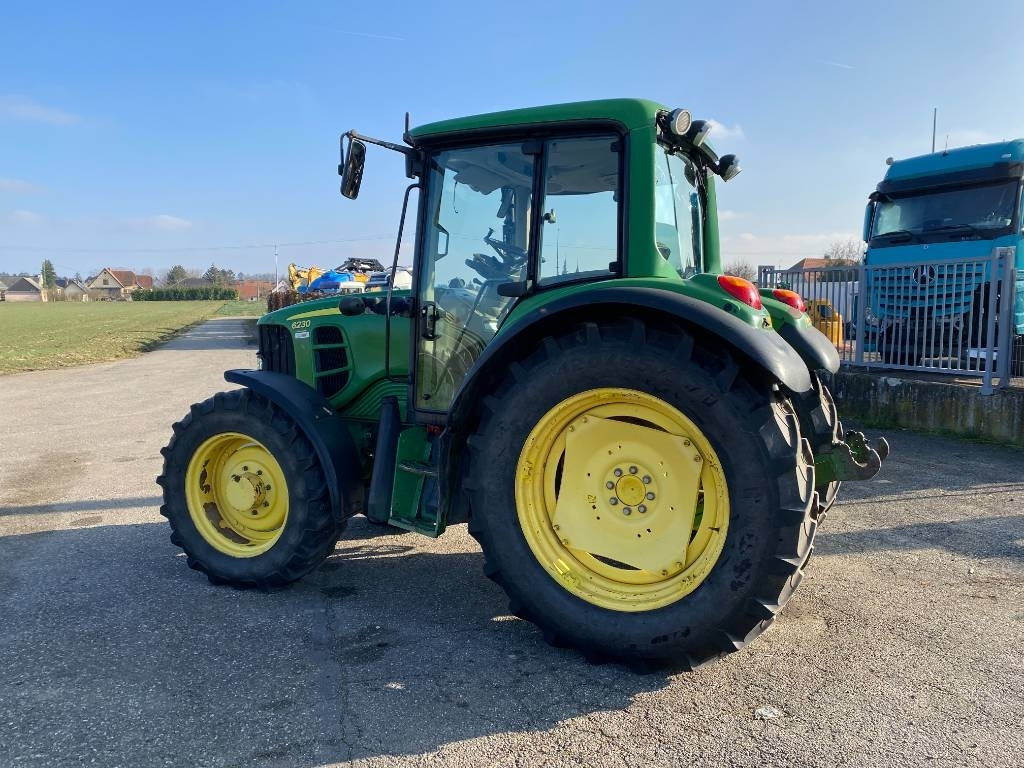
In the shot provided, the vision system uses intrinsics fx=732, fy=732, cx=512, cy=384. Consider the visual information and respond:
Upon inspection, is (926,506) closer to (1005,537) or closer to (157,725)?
(1005,537)

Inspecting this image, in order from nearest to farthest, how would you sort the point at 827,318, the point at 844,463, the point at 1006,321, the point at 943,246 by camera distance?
the point at 844,463 → the point at 1006,321 → the point at 943,246 → the point at 827,318

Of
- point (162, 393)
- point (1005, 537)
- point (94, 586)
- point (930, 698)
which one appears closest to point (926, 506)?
point (1005, 537)

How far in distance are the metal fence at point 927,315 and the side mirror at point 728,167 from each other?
459cm

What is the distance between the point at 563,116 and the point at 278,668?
2590mm

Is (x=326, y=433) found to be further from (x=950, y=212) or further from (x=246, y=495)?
(x=950, y=212)

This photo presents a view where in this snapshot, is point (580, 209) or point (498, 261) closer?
point (580, 209)

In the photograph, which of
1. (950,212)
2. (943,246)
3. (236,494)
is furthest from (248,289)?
(236,494)

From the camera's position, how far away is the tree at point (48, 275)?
445ft

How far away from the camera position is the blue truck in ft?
25.3

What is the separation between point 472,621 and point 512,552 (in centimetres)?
59

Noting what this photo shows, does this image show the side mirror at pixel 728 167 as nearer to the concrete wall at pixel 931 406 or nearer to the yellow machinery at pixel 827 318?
the concrete wall at pixel 931 406

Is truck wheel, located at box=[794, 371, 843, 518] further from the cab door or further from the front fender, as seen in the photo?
the front fender

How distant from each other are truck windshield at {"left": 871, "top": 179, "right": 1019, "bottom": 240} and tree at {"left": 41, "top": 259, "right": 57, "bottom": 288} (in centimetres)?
15505

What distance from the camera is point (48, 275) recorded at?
448ft
